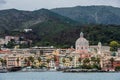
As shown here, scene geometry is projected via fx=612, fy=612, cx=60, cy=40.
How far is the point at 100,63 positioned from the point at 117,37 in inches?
2185

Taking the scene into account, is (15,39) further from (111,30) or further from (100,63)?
(100,63)

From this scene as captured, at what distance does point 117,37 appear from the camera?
605ft

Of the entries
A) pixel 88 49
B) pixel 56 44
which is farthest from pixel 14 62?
pixel 56 44

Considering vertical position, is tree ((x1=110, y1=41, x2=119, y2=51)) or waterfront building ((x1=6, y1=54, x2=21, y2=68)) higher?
tree ((x1=110, y1=41, x2=119, y2=51))

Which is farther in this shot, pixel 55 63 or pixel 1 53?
pixel 1 53

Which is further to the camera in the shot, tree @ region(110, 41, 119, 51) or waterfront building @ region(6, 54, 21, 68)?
tree @ region(110, 41, 119, 51)

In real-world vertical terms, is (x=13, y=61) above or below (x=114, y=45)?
below

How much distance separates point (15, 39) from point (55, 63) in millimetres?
61735

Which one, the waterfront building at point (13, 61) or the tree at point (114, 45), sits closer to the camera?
the waterfront building at point (13, 61)

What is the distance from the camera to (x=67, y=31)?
648 feet

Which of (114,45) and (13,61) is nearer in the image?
(13,61)

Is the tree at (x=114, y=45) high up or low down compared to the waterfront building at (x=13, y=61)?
up

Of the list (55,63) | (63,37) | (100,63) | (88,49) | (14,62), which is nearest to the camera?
(100,63)

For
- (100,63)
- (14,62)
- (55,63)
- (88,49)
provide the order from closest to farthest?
(100,63) → (55,63) → (14,62) → (88,49)
